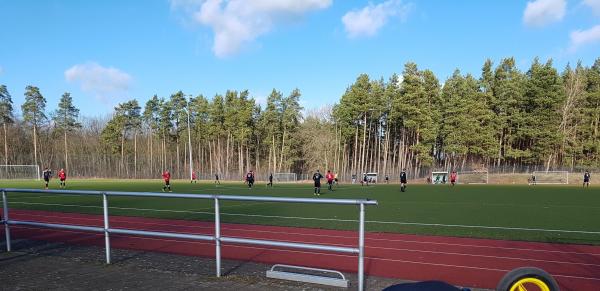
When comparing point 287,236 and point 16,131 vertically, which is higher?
point 16,131

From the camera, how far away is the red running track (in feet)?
21.1

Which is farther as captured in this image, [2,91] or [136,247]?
[2,91]

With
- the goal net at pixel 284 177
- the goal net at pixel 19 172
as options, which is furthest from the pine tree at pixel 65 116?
the goal net at pixel 284 177

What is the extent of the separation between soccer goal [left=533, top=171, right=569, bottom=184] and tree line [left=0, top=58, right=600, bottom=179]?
16.2ft

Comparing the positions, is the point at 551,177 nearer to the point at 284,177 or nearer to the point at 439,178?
the point at 439,178

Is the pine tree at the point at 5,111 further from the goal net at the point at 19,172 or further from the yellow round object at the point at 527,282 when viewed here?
the yellow round object at the point at 527,282

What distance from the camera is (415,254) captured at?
Result: 26.0 ft

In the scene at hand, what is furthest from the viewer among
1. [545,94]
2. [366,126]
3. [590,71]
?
[366,126]

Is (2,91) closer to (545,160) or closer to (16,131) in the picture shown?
(16,131)

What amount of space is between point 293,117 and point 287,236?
75.3 meters

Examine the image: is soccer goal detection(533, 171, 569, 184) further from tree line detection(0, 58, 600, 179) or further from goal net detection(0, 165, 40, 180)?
goal net detection(0, 165, 40, 180)

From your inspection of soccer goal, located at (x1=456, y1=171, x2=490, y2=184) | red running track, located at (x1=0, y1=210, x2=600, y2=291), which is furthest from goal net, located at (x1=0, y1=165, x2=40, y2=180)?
soccer goal, located at (x1=456, y1=171, x2=490, y2=184)

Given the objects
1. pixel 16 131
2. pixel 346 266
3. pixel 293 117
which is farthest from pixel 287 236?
pixel 16 131

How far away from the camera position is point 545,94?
212ft
